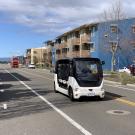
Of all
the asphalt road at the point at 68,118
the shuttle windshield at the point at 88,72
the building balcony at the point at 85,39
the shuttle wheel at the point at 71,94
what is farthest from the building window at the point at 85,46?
the asphalt road at the point at 68,118

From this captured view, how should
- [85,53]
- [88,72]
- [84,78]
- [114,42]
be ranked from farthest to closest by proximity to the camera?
[85,53] < [114,42] < [88,72] < [84,78]

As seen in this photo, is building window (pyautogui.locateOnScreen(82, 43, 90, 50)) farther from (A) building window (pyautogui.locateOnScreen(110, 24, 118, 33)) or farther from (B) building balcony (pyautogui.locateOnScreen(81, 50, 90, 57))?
(A) building window (pyautogui.locateOnScreen(110, 24, 118, 33))

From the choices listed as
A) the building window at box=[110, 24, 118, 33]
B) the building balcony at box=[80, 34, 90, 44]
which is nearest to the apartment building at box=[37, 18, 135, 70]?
the building window at box=[110, 24, 118, 33]

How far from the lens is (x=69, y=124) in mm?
12977

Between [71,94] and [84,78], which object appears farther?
[71,94]

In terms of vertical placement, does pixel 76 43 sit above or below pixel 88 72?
above

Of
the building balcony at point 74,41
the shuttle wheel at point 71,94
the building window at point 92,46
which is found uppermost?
the building balcony at point 74,41

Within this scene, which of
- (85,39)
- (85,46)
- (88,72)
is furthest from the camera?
(85,46)

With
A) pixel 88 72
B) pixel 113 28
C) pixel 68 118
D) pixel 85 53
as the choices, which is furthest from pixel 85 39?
pixel 68 118

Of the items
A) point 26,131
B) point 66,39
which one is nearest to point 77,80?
point 26,131

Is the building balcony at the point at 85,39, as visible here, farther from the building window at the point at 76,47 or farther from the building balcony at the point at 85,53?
the building window at the point at 76,47

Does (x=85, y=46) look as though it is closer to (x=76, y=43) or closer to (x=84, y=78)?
(x=76, y=43)

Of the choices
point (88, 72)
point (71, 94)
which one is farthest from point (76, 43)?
point (88, 72)

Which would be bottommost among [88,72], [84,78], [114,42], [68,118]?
[68,118]
